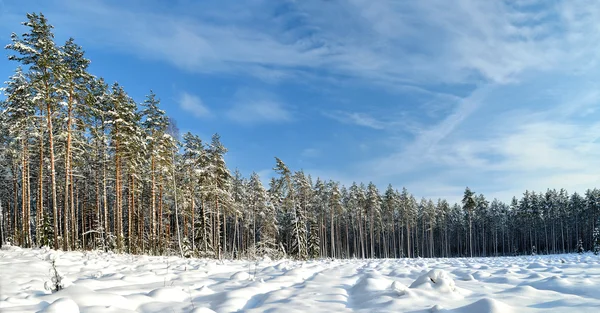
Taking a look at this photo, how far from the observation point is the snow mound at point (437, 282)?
4.56m

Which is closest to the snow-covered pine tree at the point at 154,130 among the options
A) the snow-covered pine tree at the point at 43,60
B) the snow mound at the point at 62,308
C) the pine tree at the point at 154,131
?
the pine tree at the point at 154,131

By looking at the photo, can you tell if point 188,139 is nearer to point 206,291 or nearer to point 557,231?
point 206,291

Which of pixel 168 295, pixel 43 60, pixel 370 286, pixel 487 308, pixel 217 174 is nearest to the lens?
pixel 487 308

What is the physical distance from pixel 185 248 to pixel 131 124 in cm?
1007

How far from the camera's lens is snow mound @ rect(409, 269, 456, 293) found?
456 cm

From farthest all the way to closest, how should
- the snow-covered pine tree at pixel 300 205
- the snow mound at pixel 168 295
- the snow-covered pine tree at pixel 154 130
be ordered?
the snow-covered pine tree at pixel 300 205, the snow-covered pine tree at pixel 154 130, the snow mound at pixel 168 295

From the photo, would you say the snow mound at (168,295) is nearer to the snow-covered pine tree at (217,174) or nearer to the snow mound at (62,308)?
the snow mound at (62,308)

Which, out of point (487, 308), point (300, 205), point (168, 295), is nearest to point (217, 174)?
point (300, 205)

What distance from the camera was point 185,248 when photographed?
25000 mm

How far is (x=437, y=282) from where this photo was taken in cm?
474

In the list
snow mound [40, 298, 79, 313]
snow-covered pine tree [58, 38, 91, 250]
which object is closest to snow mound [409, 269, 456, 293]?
snow mound [40, 298, 79, 313]

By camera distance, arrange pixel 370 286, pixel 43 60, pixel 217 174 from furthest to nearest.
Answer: pixel 217 174
pixel 43 60
pixel 370 286

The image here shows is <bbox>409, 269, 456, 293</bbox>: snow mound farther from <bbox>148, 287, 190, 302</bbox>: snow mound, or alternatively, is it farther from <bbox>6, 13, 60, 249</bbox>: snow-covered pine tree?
<bbox>6, 13, 60, 249</bbox>: snow-covered pine tree

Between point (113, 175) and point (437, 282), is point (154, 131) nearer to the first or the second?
point (113, 175)
